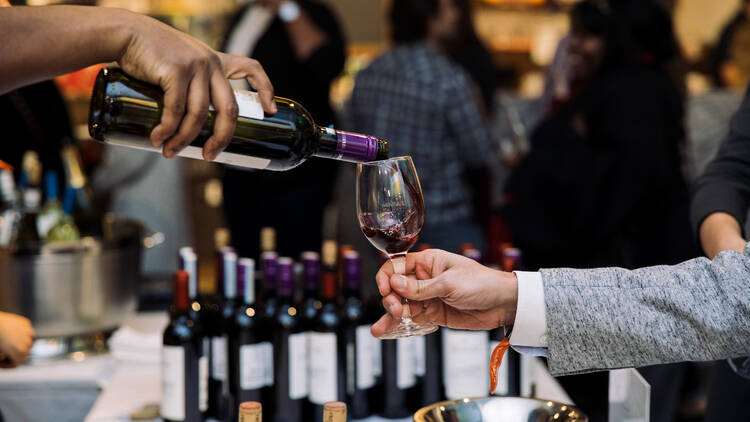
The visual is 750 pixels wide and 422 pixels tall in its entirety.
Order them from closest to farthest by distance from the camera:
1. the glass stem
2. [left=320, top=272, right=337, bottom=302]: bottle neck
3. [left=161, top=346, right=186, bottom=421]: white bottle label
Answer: the glass stem
[left=161, top=346, right=186, bottom=421]: white bottle label
[left=320, top=272, right=337, bottom=302]: bottle neck

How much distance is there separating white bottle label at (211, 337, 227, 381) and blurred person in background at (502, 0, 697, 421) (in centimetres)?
134

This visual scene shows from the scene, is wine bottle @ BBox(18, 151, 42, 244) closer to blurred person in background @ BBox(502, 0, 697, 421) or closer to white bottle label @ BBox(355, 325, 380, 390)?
white bottle label @ BBox(355, 325, 380, 390)

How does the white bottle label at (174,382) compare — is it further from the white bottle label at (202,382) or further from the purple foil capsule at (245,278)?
A: the purple foil capsule at (245,278)

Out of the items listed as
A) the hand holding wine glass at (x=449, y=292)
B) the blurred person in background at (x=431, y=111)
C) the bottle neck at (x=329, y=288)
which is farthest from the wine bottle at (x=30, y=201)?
the blurred person in background at (x=431, y=111)

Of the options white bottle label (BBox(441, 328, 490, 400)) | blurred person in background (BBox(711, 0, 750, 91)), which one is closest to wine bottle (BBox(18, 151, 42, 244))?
white bottle label (BBox(441, 328, 490, 400))

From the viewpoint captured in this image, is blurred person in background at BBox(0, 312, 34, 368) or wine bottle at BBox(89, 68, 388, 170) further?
blurred person in background at BBox(0, 312, 34, 368)

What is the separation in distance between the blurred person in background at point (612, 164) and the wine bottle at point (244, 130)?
1.59 meters

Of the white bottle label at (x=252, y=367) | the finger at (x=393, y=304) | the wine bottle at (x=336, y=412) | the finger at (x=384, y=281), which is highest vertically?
the finger at (x=384, y=281)

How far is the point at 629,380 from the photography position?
47.2 inches

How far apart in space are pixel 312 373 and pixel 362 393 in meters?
0.11

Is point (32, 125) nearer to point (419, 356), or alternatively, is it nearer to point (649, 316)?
point (419, 356)

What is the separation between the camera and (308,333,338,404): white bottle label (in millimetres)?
1416

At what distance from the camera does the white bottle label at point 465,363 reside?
1.44 m

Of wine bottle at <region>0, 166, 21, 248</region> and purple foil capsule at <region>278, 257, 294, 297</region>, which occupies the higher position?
wine bottle at <region>0, 166, 21, 248</region>
